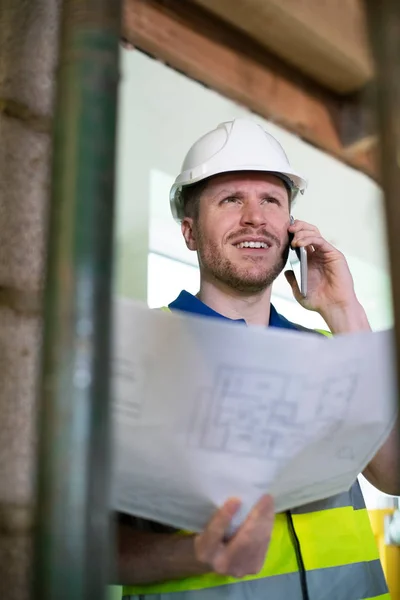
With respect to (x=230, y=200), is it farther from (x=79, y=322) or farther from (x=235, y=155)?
(x=79, y=322)

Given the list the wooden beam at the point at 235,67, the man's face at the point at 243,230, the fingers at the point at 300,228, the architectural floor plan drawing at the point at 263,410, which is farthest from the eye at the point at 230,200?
the architectural floor plan drawing at the point at 263,410

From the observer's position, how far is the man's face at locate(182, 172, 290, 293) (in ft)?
3.68

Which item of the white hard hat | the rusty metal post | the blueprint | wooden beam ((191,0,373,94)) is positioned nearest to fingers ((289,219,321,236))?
the white hard hat

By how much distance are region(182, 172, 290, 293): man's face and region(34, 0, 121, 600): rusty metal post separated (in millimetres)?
807

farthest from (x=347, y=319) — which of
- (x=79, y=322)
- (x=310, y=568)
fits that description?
(x=79, y=322)

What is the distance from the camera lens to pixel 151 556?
2.57ft

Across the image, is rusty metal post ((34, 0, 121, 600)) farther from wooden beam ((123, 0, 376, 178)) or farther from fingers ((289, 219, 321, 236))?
wooden beam ((123, 0, 376, 178))

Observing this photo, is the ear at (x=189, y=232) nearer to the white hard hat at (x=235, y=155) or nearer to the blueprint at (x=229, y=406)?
the white hard hat at (x=235, y=155)

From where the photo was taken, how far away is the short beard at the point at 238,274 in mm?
1116

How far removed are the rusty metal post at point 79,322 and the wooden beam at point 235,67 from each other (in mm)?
985

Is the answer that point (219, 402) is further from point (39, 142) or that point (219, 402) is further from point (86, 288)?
point (39, 142)

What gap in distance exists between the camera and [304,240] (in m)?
1.12

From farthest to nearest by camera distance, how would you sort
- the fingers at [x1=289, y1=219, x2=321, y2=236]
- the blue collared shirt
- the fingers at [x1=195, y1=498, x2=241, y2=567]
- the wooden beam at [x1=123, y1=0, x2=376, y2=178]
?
the wooden beam at [x1=123, y1=0, x2=376, y2=178], the fingers at [x1=289, y1=219, x2=321, y2=236], the blue collared shirt, the fingers at [x1=195, y1=498, x2=241, y2=567]

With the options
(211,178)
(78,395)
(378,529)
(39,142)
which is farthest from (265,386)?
(378,529)
